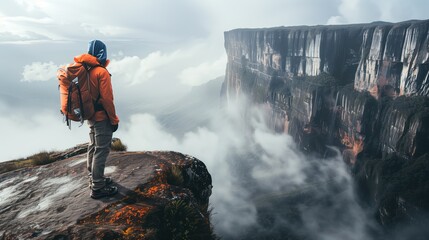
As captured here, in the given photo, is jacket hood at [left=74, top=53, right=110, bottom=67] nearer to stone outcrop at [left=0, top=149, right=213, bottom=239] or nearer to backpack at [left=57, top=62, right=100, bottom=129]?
backpack at [left=57, top=62, right=100, bottom=129]

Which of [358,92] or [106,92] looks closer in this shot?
[106,92]

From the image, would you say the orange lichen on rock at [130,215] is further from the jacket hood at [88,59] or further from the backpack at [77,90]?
the jacket hood at [88,59]

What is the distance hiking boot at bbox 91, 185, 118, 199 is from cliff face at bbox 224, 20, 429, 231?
71321 millimetres

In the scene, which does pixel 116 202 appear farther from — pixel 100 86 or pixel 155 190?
pixel 100 86

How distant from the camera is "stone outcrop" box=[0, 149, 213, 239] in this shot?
7.73 meters

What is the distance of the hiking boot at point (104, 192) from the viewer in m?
9.12

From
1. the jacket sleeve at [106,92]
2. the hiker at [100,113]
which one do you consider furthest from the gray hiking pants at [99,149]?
the jacket sleeve at [106,92]

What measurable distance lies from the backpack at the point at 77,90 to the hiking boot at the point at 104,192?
217 cm

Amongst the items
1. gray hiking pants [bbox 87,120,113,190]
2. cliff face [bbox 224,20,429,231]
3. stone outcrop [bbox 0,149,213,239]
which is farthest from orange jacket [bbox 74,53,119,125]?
cliff face [bbox 224,20,429,231]

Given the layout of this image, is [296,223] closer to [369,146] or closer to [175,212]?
[369,146]

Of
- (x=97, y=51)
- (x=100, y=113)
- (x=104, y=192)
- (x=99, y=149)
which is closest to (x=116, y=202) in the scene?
(x=104, y=192)

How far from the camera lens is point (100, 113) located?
8.98 m

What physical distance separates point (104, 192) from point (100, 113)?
2.38 metres

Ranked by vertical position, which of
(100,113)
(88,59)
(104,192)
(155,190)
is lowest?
(155,190)
